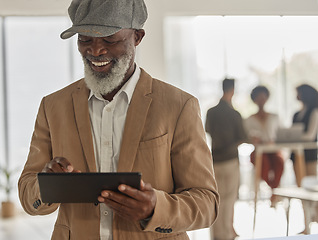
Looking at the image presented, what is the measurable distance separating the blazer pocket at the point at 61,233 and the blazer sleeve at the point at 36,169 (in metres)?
0.07

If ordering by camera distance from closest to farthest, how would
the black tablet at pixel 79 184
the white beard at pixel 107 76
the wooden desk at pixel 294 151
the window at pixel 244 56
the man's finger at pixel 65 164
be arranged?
the black tablet at pixel 79 184
the man's finger at pixel 65 164
the white beard at pixel 107 76
the window at pixel 244 56
the wooden desk at pixel 294 151

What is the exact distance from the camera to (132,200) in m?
1.39

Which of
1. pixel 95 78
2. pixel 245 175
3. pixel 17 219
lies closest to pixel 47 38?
pixel 17 219

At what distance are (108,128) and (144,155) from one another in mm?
160

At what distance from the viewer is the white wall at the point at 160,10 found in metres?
4.52

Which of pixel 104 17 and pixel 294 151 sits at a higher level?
pixel 104 17

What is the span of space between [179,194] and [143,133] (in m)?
0.23

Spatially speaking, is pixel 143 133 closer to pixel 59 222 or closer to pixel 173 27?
pixel 59 222

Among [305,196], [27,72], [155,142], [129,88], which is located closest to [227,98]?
[305,196]

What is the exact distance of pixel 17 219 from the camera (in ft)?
22.1

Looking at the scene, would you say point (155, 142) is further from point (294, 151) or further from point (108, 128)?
point (294, 151)

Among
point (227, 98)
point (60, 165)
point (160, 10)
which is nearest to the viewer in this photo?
point (60, 165)

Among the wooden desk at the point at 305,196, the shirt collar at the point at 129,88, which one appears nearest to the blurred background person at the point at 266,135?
the wooden desk at the point at 305,196

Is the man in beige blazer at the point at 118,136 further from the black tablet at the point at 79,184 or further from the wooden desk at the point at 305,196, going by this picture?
the wooden desk at the point at 305,196
